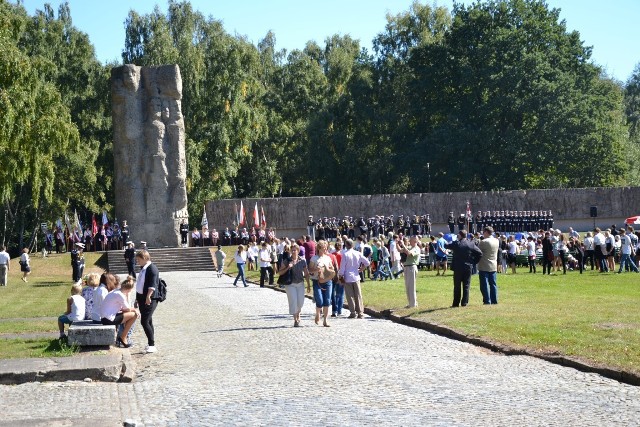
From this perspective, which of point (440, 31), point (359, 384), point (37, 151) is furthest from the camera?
point (440, 31)

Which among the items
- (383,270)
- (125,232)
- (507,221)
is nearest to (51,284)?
(383,270)

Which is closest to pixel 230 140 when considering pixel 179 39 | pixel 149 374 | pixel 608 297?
pixel 179 39

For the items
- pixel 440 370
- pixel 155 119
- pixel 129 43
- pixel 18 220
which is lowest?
pixel 440 370

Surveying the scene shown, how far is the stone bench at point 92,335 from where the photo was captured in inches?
612

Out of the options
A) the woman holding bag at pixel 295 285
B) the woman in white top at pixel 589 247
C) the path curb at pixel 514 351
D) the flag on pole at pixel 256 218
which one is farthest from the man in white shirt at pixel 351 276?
the flag on pole at pixel 256 218

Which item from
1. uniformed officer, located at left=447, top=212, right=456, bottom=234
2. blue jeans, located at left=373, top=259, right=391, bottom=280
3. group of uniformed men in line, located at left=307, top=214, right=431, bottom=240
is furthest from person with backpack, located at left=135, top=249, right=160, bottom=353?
uniformed officer, located at left=447, top=212, right=456, bottom=234

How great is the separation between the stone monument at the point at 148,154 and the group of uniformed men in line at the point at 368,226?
423 inches

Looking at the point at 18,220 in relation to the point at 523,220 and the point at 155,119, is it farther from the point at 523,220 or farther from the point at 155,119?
the point at 523,220

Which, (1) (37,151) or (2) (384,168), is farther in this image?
(2) (384,168)

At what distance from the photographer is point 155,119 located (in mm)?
51656

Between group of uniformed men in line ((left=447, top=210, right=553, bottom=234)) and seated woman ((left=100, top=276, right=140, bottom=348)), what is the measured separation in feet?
148

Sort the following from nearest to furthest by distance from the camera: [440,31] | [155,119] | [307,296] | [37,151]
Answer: [307,296] < [37,151] < [155,119] < [440,31]

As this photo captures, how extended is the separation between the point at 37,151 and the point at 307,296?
11.9m

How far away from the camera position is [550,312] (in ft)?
63.2
